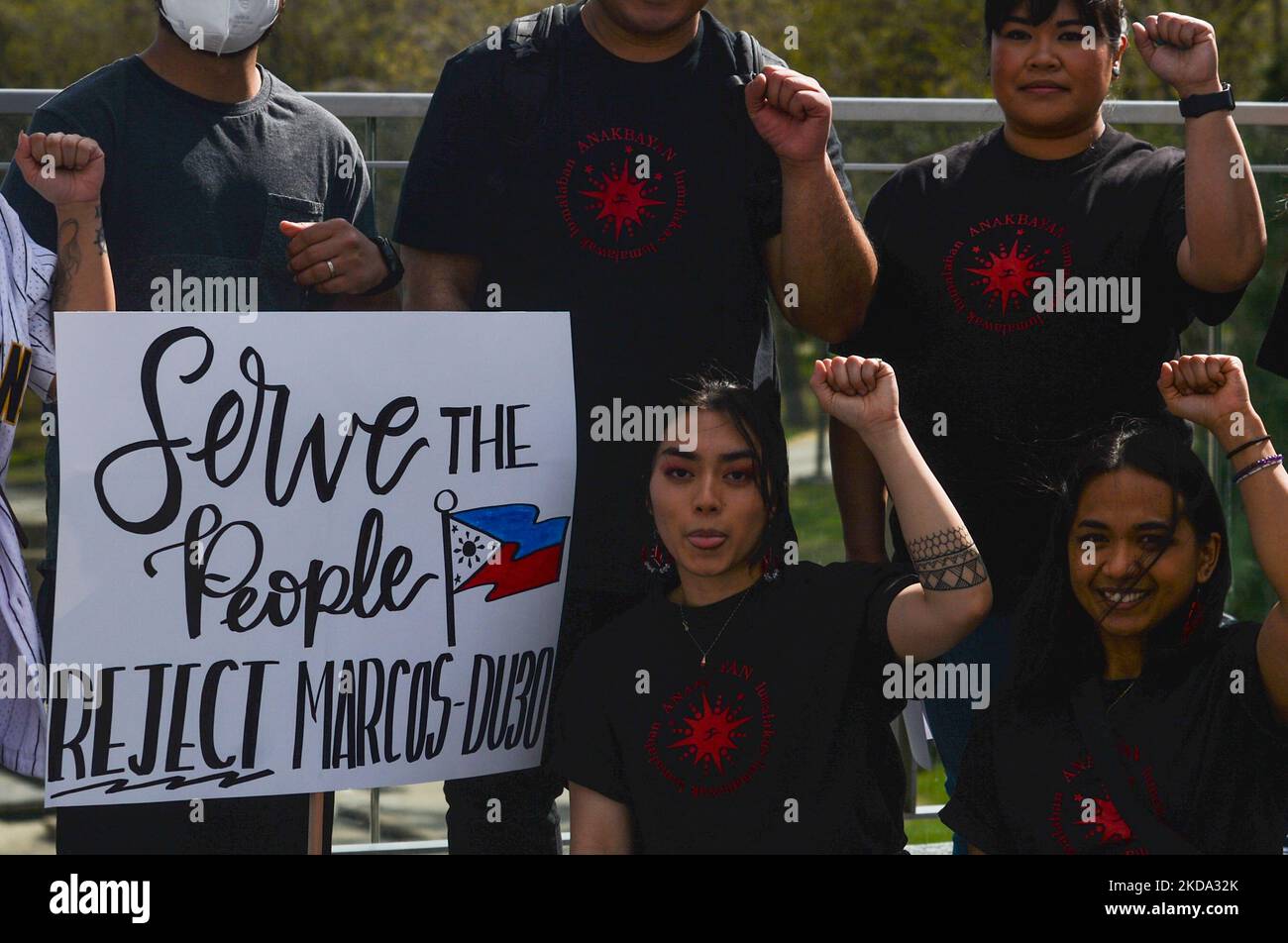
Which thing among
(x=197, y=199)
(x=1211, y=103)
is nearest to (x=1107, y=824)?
(x=1211, y=103)

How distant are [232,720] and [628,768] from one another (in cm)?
72

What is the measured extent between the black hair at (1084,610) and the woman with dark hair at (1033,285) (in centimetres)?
11

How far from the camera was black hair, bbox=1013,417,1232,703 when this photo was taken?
9.85 feet

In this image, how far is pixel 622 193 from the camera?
3.17 metres

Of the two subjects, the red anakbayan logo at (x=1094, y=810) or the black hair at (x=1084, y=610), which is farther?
the black hair at (x=1084, y=610)

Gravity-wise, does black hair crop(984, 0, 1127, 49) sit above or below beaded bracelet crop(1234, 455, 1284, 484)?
above

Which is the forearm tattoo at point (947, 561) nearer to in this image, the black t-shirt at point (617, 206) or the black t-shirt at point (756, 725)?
the black t-shirt at point (756, 725)

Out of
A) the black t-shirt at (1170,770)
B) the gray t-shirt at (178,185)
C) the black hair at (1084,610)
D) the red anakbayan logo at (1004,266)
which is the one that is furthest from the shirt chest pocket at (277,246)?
the black t-shirt at (1170,770)

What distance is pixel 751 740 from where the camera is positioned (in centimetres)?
299

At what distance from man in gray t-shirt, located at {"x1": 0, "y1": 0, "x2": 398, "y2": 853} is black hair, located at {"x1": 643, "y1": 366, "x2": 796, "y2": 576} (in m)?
0.65

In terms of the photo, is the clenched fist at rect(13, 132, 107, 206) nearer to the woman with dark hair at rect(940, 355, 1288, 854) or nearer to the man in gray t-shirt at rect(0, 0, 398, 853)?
the man in gray t-shirt at rect(0, 0, 398, 853)

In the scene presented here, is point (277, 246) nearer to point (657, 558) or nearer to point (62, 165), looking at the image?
point (62, 165)

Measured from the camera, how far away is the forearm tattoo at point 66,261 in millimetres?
3125

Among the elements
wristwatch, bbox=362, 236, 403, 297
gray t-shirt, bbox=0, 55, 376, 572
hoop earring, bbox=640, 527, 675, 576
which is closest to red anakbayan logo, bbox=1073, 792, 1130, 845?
hoop earring, bbox=640, 527, 675, 576
